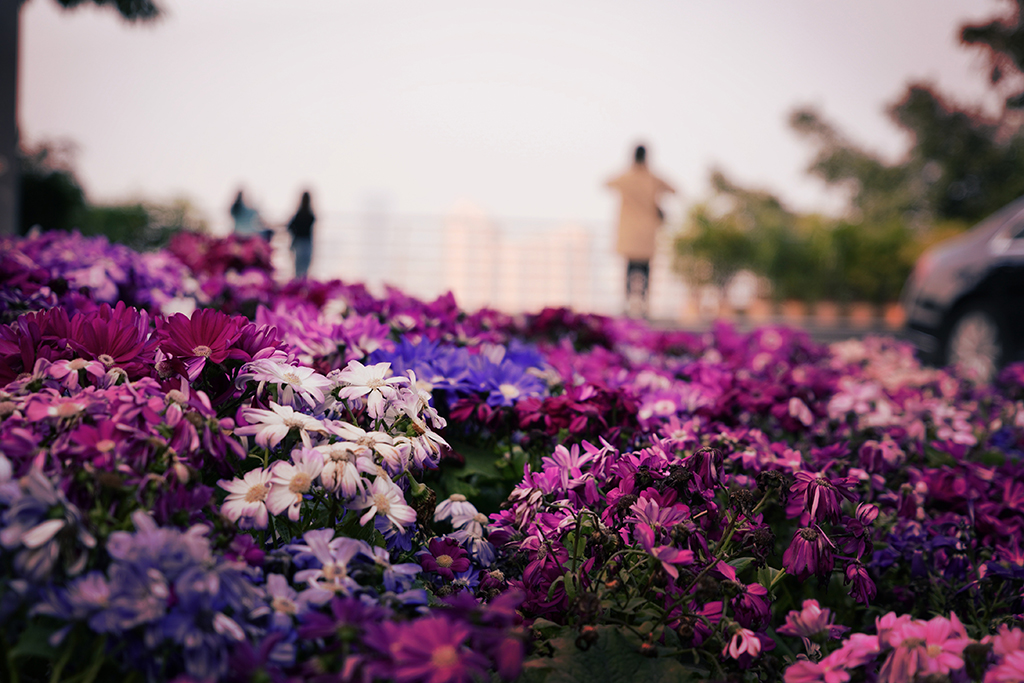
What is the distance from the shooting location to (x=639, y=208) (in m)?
8.52

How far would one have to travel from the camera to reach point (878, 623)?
3.13ft

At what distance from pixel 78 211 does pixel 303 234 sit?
188 inches

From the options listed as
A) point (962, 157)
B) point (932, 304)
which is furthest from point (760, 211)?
point (932, 304)

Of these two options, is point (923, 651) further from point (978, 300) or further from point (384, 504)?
point (978, 300)

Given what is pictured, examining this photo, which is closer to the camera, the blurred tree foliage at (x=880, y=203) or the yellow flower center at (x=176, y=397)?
the yellow flower center at (x=176, y=397)

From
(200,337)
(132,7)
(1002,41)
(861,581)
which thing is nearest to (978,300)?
(861,581)

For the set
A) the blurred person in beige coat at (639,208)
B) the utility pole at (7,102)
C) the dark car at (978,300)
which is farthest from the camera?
the blurred person in beige coat at (639,208)

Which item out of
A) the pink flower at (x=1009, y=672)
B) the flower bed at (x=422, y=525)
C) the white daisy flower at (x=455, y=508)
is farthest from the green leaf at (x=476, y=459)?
the pink flower at (x=1009, y=672)

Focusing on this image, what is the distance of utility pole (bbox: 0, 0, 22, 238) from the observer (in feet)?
22.6

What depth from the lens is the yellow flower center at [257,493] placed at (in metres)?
0.91

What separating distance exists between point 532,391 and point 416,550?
645mm

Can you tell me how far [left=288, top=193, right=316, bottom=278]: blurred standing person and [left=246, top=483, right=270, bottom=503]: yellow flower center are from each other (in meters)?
8.88

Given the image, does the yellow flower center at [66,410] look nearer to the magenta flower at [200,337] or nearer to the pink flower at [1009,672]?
the magenta flower at [200,337]

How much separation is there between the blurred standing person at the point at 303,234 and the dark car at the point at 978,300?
740 cm
